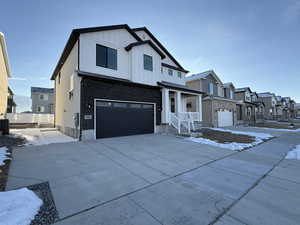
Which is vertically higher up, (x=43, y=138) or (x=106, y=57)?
(x=106, y=57)

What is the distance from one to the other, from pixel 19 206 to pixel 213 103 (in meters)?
17.9

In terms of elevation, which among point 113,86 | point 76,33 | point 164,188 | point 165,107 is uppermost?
point 76,33

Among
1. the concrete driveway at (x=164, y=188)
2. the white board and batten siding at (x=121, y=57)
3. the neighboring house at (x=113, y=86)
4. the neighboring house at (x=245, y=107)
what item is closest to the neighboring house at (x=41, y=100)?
the neighboring house at (x=113, y=86)

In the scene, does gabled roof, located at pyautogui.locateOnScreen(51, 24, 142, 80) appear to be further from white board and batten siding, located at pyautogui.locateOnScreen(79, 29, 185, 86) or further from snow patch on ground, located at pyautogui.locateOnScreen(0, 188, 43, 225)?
snow patch on ground, located at pyautogui.locateOnScreen(0, 188, 43, 225)

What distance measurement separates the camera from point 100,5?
9.01 metres

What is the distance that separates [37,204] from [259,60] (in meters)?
21.4

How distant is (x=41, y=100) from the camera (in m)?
28.1

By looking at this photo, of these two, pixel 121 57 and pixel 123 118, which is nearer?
pixel 123 118

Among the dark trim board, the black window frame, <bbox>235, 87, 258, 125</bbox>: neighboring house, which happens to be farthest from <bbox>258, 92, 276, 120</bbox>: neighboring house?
the black window frame

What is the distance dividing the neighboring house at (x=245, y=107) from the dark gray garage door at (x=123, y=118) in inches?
760

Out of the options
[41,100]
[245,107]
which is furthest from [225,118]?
[41,100]

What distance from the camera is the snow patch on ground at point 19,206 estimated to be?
184cm

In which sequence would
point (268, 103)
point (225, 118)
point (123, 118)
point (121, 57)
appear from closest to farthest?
1. point (123, 118)
2. point (121, 57)
3. point (225, 118)
4. point (268, 103)

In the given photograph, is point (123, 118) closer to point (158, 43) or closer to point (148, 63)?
point (148, 63)
